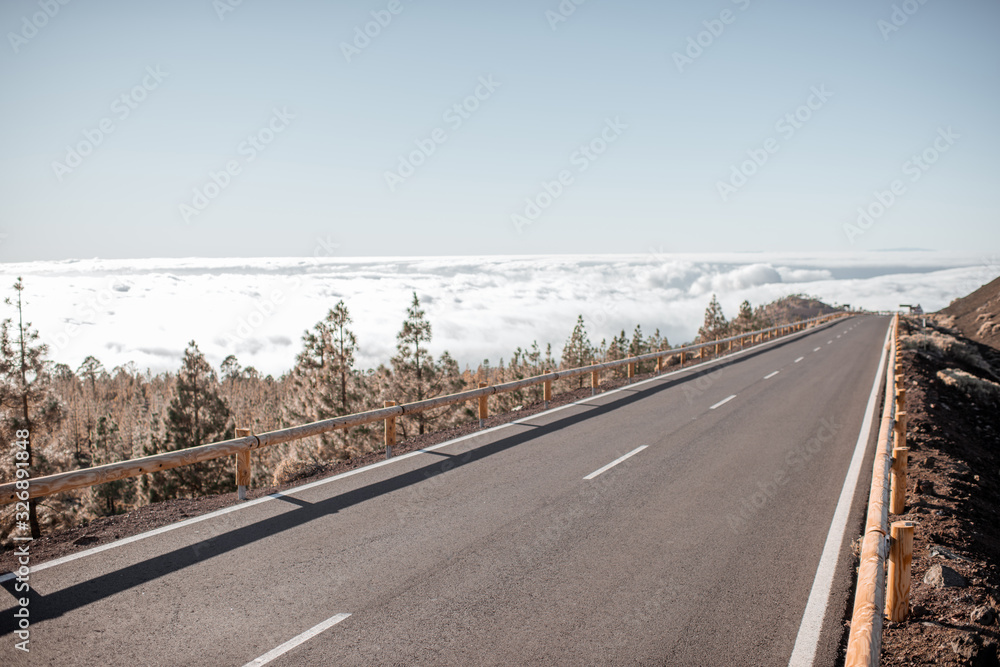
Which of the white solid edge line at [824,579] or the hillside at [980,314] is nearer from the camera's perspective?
the white solid edge line at [824,579]

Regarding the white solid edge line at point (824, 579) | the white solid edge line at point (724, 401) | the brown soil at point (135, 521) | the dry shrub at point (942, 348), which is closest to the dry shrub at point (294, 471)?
the brown soil at point (135, 521)

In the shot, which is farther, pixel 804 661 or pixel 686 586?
pixel 686 586

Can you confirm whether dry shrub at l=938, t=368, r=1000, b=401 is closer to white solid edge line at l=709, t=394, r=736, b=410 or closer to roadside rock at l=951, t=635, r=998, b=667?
white solid edge line at l=709, t=394, r=736, b=410

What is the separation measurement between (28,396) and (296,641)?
26.6 meters

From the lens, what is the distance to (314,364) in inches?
1454

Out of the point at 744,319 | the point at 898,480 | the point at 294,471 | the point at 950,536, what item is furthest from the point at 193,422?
the point at 744,319

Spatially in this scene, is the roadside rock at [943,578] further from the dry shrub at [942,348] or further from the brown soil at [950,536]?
the dry shrub at [942,348]

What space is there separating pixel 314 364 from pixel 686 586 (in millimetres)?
34868

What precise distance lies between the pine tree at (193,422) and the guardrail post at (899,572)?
3042 centimetres

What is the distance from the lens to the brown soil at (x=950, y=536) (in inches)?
160

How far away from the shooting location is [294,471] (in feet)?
29.7

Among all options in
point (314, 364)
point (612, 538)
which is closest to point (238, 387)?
point (314, 364)

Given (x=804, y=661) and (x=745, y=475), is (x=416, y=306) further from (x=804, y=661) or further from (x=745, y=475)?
(x=804, y=661)

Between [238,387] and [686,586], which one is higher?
[686,586]
